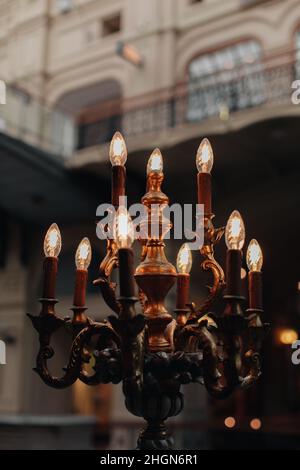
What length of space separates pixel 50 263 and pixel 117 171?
45cm

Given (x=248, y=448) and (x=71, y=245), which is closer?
(x=248, y=448)

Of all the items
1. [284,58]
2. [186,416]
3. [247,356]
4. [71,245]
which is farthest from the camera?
[71,245]

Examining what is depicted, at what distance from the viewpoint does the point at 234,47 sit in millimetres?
10406

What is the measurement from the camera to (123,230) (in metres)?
1.96

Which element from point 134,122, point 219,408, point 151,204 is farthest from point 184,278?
point 219,408

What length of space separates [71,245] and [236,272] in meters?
9.67

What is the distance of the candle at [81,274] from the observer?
8.07ft

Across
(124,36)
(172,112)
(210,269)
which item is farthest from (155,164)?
(124,36)

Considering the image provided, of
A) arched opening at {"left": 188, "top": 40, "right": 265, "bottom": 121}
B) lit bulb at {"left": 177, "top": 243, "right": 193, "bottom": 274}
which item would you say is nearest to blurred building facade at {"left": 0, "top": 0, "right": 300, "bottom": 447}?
arched opening at {"left": 188, "top": 40, "right": 265, "bottom": 121}

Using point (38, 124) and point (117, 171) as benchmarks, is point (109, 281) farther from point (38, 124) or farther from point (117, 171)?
point (38, 124)

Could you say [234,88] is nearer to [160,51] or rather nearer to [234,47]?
[234,47]

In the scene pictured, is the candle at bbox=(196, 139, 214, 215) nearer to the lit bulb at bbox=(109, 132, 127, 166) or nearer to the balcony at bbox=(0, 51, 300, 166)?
the lit bulb at bbox=(109, 132, 127, 166)

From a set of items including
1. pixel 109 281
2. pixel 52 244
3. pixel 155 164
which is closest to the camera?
pixel 109 281

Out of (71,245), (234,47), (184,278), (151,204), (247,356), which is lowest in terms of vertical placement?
(247,356)
